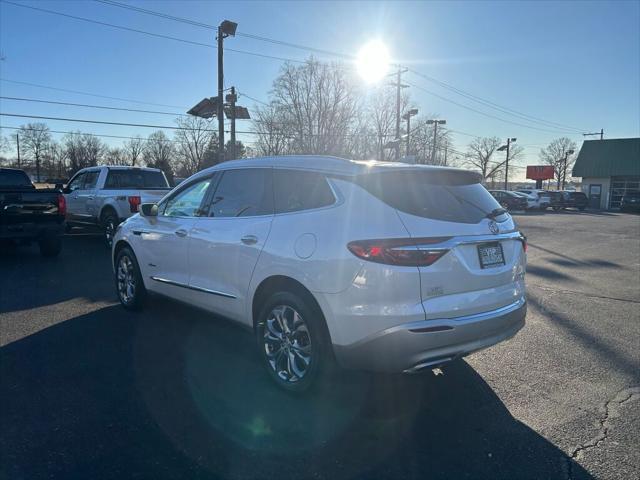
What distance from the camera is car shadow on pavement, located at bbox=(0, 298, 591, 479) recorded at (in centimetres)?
285

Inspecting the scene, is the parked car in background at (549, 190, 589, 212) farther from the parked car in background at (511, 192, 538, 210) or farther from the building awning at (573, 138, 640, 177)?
the building awning at (573, 138, 640, 177)

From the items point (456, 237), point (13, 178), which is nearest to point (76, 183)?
point (13, 178)

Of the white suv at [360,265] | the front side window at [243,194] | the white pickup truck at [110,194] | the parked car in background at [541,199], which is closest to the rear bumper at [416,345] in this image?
the white suv at [360,265]

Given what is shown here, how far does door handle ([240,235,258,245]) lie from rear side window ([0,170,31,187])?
9553 millimetres

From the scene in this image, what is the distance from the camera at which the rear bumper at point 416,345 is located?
312cm

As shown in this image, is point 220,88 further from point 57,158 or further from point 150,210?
point 57,158

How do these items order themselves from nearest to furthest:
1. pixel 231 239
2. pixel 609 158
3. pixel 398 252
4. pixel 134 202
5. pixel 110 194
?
pixel 398 252
pixel 231 239
pixel 134 202
pixel 110 194
pixel 609 158

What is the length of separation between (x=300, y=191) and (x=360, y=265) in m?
0.99

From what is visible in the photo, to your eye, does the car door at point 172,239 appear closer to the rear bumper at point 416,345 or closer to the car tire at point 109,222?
the rear bumper at point 416,345

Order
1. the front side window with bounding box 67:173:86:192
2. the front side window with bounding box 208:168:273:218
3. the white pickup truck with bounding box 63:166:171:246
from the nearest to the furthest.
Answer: the front side window with bounding box 208:168:273:218
the white pickup truck with bounding box 63:166:171:246
the front side window with bounding box 67:173:86:192

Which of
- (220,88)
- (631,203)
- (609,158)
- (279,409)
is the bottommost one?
(279,409)

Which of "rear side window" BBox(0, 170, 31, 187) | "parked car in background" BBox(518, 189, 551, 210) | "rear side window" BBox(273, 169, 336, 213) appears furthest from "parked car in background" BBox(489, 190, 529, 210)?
"rear side window" BBox(273, 169, 336, 213)

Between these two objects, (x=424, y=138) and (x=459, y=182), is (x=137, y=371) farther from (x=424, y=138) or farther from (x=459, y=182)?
(x=424, y=138)

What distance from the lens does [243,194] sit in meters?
4.43
